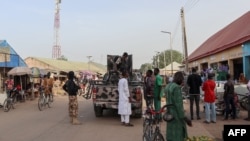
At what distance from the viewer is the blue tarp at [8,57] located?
84.4 ft

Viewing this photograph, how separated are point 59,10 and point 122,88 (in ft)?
291

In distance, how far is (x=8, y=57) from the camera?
26578 millimetres

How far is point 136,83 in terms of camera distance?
15500 mm

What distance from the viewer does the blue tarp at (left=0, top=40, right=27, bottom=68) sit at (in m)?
25.7

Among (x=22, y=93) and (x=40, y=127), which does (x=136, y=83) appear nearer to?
(x=40, y=127)

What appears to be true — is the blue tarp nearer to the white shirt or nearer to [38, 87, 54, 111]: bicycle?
[38, 87, 54, 111]: bicycle

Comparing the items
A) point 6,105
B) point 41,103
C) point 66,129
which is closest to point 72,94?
point 66,129

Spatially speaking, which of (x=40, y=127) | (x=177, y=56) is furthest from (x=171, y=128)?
(x=177, y=56)

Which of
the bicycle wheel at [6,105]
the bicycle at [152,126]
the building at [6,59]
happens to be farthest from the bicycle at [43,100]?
the bicycle at [152,126]

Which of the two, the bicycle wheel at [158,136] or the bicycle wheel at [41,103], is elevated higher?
the bicycle wheel at [41,103]

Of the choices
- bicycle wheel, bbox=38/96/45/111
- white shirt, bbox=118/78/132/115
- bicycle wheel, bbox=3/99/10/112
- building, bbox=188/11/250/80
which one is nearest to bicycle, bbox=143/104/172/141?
white shirt, bbox=118/78/132/115

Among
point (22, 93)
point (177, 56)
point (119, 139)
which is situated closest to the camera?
point (119, 139)

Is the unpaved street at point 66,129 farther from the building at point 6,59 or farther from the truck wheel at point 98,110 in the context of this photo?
the building at point 6,59

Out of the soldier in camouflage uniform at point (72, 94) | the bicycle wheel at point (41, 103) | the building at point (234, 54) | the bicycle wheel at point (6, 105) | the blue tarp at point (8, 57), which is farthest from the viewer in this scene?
the blue tarp at point (8, 57)
